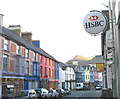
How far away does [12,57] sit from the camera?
1085 inches

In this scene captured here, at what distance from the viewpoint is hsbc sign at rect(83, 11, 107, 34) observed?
8109 millimetres

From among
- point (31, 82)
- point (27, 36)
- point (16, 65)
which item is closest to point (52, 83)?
point (31, 82)

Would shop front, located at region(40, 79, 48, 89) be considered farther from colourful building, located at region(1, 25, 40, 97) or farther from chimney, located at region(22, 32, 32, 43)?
chimney, located at region(22, 32, 32, 43)

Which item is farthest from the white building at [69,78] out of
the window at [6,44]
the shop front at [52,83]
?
the window at [6,44]

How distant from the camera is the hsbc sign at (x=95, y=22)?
811 centimetres

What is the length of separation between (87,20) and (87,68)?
7395 centimetres

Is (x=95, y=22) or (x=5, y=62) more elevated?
(x=95, y=22)

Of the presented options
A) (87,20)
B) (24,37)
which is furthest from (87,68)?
(87,20)

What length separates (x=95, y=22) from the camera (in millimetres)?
8141

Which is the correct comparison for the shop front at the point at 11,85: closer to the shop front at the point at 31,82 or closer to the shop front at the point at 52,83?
the shop front at the point at 31,82

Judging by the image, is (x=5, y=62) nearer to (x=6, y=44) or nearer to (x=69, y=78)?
(x=6, y=44)

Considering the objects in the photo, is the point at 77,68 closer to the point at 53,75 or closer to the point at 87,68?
the point at 87,68

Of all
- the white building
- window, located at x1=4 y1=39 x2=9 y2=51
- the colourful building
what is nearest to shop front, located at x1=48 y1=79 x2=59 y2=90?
the colourful building

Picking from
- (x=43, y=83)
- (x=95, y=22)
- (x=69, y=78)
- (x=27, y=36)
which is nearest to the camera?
(x=95, y=22)
